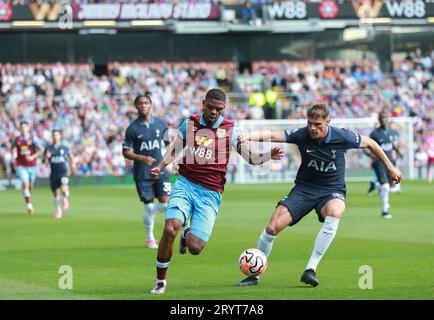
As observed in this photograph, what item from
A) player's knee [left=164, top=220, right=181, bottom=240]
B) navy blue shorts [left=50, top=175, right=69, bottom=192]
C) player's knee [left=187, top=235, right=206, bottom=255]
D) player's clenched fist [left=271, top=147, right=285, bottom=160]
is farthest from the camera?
navy blue shorts [left=50, top=175, right=69, bottom=192]

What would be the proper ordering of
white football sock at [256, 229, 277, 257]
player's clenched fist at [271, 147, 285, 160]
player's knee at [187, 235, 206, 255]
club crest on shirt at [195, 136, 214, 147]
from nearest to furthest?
player's knee at [187, 235, 206, 255]
club crest on shirt at [195, 136, 214, 147]
player's clenched fist at [271, 147, 285, 160]
white football sock at [256, 229, 277, 257]

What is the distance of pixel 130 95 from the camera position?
163ft

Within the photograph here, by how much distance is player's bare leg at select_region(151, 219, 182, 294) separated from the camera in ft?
38.0

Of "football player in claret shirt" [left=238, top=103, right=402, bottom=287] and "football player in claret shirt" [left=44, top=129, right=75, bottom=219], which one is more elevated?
"football player in claret shirt" [left=238, top=103, right=402, bottom=287]

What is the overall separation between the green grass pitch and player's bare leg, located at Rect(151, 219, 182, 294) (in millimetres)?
187

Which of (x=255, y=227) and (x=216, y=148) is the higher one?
(x=216, y=148)

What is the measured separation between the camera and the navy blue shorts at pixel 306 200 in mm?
12680

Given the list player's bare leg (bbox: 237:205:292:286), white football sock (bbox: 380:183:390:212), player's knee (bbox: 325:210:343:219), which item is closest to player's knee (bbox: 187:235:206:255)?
player's bare leg (bbox: 237:205:292:286)

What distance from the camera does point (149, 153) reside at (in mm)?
17766

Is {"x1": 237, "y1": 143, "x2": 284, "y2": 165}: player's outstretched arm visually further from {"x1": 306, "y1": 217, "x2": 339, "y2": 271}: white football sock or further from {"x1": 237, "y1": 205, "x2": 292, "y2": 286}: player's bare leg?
{"x1": 306, "y1": 217, "x2": 339, "y2": 271}: white football sock
